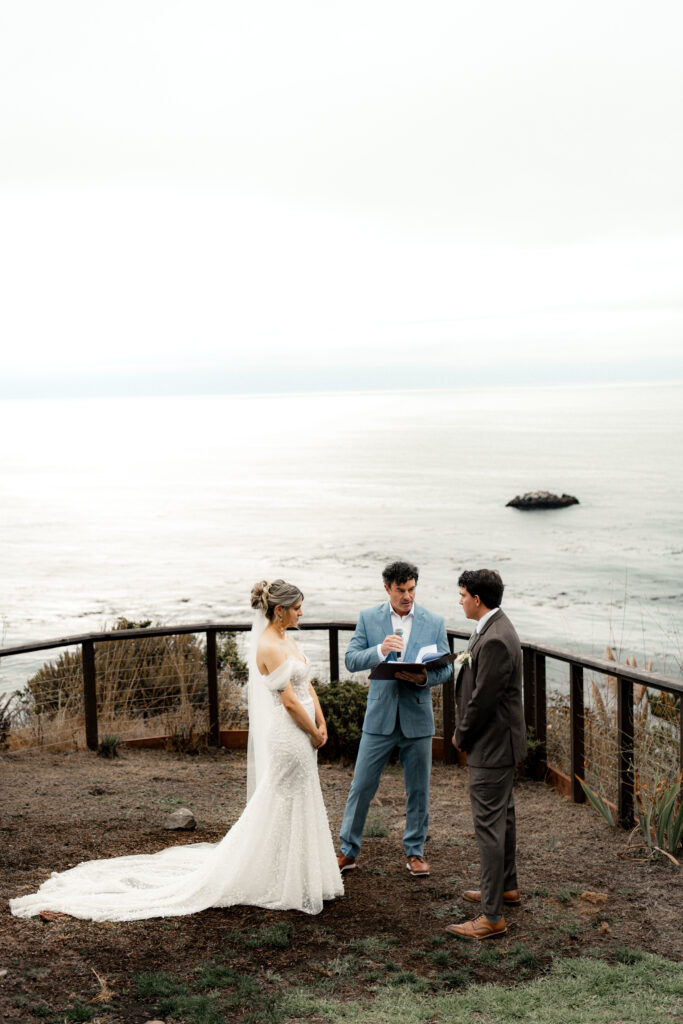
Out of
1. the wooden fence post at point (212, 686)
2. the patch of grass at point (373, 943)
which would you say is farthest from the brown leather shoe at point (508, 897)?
the wooden fence post at point (212, 686)

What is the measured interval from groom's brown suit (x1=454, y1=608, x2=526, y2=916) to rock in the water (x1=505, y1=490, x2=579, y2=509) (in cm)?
7772

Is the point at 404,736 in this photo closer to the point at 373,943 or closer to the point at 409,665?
the point at 409,665

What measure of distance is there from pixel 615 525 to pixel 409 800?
6892 centimetres

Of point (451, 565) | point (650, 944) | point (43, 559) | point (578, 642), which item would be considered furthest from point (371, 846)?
point (43, 559)

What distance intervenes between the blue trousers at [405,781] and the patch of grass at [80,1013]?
2.22 m

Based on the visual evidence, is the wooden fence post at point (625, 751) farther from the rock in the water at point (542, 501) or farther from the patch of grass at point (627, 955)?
the rock in the water at point (542, 501)

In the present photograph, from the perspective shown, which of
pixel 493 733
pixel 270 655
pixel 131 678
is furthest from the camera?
pixel 131 678

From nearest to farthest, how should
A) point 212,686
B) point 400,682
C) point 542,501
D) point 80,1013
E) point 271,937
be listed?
point 80,1013
point 271,937
point 400,682
point 212,686
point 542,501

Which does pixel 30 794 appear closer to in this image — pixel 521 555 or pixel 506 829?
pixel 506 829

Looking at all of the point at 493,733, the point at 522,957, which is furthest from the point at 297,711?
the point at 522,957

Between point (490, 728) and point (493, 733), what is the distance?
0.03 m

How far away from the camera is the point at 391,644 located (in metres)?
5.94

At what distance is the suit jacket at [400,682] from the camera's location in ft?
20.1

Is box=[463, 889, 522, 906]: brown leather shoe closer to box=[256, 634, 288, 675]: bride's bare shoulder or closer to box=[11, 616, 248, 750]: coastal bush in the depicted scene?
box=[256, 634, 288, 675]: bride's bare shoulder
